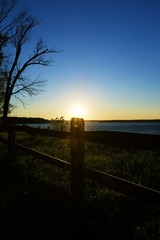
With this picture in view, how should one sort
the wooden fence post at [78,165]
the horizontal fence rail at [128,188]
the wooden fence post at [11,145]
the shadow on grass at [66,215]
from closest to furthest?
the horizontal fence rail at [128,188] < the shadow on grass at [66,215] < the wooden fence post at [78,165] < the wooden fence post at [11,145]

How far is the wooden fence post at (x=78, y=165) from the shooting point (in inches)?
156

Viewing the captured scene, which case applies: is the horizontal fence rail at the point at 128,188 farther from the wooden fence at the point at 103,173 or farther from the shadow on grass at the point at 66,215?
the shadow on grass at the point at 66,215

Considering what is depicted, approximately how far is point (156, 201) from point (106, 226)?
988 mm

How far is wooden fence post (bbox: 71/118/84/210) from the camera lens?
396cm

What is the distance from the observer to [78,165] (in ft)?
13.1

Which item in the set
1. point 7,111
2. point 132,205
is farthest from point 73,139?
point 7,111

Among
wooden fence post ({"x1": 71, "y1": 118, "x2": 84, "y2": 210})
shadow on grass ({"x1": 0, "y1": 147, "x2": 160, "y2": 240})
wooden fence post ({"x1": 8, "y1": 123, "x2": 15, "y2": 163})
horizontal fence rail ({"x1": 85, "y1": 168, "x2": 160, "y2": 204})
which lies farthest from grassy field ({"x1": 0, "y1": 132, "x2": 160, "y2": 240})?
wooden fence post ({"x1": 8, "y1": 123, "x2": 15, "y2": 163})

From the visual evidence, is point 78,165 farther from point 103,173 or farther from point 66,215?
point 66,215

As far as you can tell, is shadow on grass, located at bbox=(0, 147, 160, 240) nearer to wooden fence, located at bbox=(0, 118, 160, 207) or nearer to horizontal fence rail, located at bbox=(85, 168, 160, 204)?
wooden fence, located at bbox=(0, 118, 160, 207)

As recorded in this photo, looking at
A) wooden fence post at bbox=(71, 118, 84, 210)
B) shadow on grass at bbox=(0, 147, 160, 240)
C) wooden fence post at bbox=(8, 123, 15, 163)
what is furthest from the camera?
wooden fence post at bbox=(8, 123, 15, 163)

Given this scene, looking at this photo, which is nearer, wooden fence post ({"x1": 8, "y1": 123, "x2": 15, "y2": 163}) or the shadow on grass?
the shadow on grass

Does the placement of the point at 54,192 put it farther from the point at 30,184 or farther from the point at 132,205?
the point at 132,205

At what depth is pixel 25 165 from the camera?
717cm

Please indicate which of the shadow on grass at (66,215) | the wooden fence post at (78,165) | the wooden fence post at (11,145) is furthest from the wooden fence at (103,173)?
the wooden fence post at (11,145)
